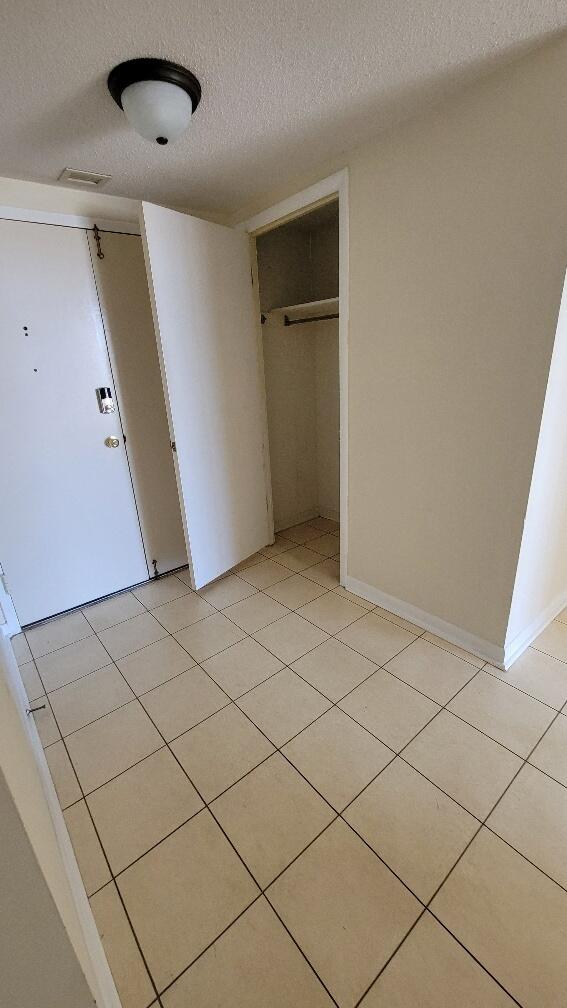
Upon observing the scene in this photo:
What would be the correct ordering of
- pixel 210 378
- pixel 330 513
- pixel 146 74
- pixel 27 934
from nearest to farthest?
pixel 27 934, pixel 146 74, pixel 210 378, pixel 330 513

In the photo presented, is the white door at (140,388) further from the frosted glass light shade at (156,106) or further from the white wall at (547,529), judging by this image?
the white wall at (547,529)

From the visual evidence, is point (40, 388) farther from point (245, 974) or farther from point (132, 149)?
point (245, 974)

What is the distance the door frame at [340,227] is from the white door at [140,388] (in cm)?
75

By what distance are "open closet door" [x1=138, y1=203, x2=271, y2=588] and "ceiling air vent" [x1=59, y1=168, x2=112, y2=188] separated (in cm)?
28

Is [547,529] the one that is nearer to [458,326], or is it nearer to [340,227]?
[458,326]

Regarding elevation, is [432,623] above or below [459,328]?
below

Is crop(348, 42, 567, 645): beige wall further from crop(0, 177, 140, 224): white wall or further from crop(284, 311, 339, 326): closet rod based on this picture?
crop(0, 177, 140, 224): white wall

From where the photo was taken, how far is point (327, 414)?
343 centimetres

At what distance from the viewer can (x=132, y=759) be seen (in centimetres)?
154

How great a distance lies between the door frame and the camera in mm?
1955

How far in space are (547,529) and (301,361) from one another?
2185 mm

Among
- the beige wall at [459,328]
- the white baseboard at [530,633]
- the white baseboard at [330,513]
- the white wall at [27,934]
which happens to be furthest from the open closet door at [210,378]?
the white wall at [27,934]

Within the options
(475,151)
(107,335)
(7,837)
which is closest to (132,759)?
(7,837)

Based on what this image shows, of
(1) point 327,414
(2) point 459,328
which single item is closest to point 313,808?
(2) point 459,328
